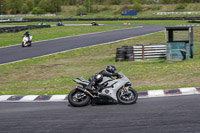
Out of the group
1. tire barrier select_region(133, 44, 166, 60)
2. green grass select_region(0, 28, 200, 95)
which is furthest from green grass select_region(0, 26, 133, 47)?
tire barrier select_region(133, 44, 166, 60)

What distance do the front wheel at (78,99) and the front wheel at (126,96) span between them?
2.72ft

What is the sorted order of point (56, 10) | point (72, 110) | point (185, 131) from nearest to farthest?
point (185, 131), point (72, 110), point (56, 10)

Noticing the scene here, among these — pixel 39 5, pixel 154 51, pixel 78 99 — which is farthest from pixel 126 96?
pixel 39 5

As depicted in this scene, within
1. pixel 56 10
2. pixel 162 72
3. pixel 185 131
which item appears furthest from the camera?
pixel 56 10

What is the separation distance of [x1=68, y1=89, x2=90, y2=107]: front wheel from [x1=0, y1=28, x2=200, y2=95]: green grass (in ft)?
7.20

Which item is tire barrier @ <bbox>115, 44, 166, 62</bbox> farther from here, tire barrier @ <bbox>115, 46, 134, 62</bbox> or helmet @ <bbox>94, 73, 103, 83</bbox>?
helmet @ <bbox>94, 73, 103, 83</bbox>

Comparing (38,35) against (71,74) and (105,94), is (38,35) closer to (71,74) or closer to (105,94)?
(71,74)

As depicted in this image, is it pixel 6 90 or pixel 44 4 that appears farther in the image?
pixel 44 4

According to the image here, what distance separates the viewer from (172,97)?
9.23 m

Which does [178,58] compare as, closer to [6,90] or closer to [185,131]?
[6,90]

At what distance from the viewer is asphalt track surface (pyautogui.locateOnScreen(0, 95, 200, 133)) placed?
6465 millimetres

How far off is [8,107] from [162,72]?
24.1 ft

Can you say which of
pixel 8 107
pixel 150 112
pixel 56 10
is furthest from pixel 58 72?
pixel 56 10

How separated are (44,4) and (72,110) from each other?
143 m
